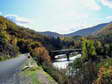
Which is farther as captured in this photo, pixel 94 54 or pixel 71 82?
pixel 94 54

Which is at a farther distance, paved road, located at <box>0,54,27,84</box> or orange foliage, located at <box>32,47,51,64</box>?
orange foliage, located at <box>32,47,51,64</box>

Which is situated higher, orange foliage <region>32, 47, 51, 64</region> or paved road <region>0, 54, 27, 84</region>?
paved road <region>0, 54, 27, 84</region>

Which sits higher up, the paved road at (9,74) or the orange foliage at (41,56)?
the paved road at (9,74)

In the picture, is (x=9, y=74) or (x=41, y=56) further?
(x=41, y=56)

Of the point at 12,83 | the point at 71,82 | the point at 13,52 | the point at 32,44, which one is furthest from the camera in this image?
the point at 32,44

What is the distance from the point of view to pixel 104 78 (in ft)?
73.7

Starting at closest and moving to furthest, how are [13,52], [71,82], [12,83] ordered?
[12,83], [71,82], [13,52]

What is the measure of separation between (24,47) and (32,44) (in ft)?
A: 22.6

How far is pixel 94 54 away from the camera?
382ft

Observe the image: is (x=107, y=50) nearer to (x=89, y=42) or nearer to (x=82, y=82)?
(x=89, y=42)

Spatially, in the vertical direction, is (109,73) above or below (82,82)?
above

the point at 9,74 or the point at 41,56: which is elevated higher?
the point at 9,74

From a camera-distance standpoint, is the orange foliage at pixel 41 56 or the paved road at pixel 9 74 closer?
the paved road at pixel 9 74

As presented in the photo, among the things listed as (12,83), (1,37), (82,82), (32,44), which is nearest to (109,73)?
(12,83)
